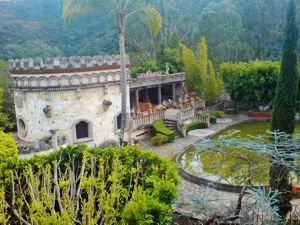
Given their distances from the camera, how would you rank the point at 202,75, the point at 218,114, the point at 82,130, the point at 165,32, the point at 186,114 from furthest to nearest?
1. the point at 165,32
2. the point at 202,75
3. the point at 218,114
4. the point at 186,114
5. the point at 82,130

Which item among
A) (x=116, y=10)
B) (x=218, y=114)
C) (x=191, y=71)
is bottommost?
(x=218, y=114)

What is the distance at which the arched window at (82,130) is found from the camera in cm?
2053

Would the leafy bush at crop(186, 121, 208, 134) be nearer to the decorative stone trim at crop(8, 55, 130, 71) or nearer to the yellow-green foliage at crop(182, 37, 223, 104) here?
the yellow-green foliage at crop(182, 37, 223, 104)

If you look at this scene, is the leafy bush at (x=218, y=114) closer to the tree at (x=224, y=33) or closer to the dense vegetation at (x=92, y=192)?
the tree at (x=224, y=33)

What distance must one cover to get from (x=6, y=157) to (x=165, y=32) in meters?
40.1

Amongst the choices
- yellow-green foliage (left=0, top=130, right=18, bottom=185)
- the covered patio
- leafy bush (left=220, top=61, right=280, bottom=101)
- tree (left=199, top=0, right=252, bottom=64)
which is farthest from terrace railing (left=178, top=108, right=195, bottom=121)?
tree (left=199, top=0, right=252, bottom=64)

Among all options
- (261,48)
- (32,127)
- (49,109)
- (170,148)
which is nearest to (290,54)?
(170,148)

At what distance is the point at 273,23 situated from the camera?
4738 cm

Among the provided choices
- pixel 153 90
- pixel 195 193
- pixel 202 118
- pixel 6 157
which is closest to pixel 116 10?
pixel 6 157

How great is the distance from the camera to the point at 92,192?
7441 mm

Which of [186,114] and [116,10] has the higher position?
[116,10]

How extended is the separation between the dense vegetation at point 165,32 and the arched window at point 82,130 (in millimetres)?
17078

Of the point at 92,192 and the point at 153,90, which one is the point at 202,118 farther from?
the point at 92,192

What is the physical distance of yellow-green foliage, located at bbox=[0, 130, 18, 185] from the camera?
9.98m
